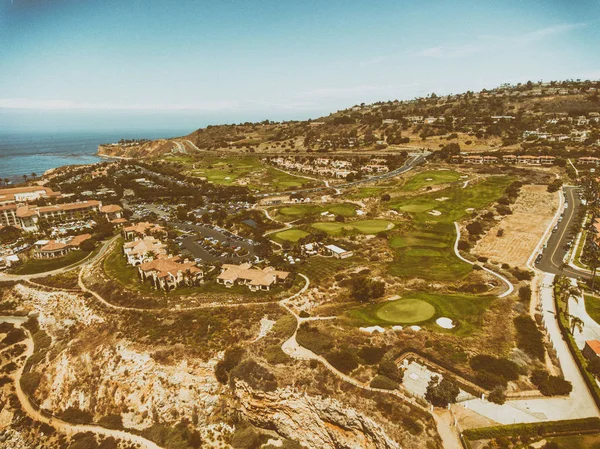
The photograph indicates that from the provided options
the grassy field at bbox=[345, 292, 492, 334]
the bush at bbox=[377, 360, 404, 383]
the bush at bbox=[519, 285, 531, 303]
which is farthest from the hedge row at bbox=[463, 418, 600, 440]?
the bush at bbox=[519, 285, 531, 303]

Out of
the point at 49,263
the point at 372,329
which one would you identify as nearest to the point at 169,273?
the point at 372,329

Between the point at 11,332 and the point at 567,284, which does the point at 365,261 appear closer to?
the point at 567,284

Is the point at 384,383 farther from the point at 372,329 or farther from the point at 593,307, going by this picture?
the point at 593,307

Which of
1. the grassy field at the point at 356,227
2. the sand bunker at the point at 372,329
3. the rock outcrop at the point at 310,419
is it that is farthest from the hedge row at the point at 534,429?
the grassy field at the point at 356,227

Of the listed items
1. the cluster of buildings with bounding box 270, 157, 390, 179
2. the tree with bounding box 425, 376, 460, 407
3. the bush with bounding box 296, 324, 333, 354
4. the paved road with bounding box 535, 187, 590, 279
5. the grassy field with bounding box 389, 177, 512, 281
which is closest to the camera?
the tree with bounding box 425, 376, 460, 407

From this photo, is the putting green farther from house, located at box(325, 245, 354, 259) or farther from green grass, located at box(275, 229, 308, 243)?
green grass, located at box(275, 229, 308, 243)

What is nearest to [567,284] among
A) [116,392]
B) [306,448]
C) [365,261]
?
[365,261]

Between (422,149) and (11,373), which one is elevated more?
(422,149)
